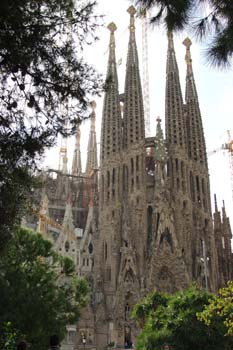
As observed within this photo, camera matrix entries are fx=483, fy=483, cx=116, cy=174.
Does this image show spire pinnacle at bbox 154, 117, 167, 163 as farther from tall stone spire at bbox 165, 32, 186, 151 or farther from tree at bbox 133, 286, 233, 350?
tree at bbox 133, 286, 233, 350

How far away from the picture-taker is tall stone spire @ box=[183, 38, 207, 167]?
4541cm

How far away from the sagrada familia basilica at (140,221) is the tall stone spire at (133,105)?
0.31 feet

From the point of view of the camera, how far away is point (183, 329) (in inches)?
771

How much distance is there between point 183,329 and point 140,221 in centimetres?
2085

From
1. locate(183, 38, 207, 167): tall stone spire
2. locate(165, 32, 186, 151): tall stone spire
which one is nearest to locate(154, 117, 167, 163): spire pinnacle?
locate(165, 32, 186, 151): tall stone spire

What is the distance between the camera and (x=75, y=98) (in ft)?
25.6

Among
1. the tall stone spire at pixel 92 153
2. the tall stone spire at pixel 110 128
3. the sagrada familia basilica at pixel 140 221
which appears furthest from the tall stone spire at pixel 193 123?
the tall stone spire at pixel 92 153

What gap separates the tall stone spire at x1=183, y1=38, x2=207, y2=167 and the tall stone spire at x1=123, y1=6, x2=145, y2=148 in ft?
17.4

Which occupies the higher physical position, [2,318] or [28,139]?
[28,139]

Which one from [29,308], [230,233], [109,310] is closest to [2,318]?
[29,308]

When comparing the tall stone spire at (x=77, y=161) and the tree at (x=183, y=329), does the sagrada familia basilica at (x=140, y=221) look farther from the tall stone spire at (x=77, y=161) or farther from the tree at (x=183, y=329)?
the tall stone spire at (x=77, y=161)

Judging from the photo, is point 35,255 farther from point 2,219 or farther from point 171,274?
point 171,274

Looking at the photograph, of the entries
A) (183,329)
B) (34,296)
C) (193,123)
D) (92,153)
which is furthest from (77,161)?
(34,296)

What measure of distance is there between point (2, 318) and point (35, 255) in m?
3.49
